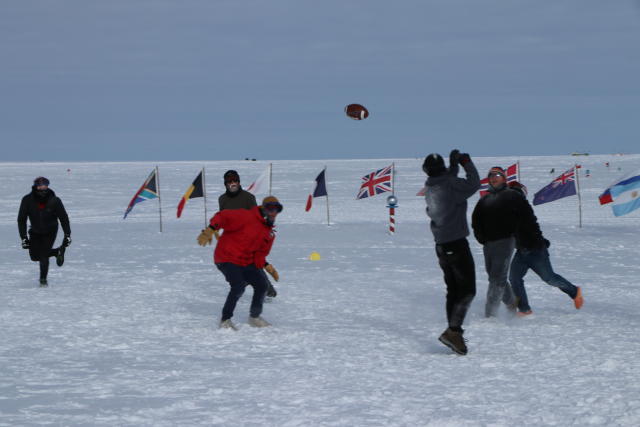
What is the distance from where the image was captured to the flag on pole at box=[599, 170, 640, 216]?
8766 millimetres

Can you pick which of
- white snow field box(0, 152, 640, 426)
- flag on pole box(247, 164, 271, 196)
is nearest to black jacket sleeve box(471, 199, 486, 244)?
white snow field box(0, 152, 640, 426)

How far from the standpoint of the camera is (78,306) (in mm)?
9180

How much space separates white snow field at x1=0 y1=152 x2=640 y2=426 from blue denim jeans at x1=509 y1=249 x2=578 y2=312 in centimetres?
32

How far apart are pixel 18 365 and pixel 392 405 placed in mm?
3377

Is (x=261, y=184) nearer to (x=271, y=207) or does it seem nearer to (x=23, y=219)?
(x=23, y=219)

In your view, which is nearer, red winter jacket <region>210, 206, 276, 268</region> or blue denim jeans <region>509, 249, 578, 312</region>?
red winter jacket <region>210, 206, 276, 268</region>

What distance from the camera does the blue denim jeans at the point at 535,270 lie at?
7.89 metres

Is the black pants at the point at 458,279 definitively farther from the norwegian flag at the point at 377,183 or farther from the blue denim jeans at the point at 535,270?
the norwegian flag at the point at 377,183

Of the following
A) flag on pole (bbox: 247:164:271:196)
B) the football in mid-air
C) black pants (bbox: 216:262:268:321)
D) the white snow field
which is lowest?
the white snow field

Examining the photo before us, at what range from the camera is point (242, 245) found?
741cm

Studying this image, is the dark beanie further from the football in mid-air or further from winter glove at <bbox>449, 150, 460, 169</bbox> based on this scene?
the football in mid-air

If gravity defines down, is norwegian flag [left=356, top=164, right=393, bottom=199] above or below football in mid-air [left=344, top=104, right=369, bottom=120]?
below

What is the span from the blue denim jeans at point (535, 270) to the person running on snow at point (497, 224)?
0.31m

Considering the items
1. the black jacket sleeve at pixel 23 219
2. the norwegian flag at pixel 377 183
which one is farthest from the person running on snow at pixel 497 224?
the norwegian flag at pixel 377 183
